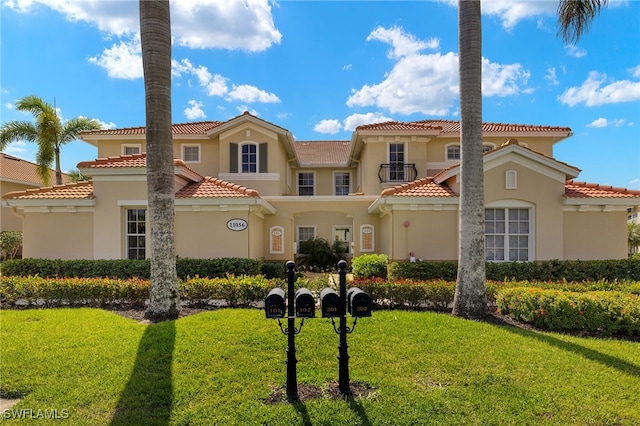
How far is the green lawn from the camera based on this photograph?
168 inches

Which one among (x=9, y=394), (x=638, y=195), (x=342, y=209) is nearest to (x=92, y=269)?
(x=9, y=394)

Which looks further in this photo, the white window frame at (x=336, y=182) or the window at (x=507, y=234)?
the white window frame at (x=336, y=182)

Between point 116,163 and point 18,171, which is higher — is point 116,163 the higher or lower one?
the lower one

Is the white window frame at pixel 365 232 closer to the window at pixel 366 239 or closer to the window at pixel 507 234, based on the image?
the window at pixel 366 239

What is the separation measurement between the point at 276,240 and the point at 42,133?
655 inches

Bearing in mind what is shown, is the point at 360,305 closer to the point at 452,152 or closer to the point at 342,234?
the point at 342,234

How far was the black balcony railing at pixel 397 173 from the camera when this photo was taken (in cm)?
1912

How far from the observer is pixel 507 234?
13117 mm

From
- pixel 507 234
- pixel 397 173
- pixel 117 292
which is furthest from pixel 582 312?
pixel 397 173

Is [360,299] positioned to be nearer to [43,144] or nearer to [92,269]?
[92,269]

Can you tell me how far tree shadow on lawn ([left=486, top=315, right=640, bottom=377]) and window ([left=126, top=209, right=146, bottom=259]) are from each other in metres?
11.5

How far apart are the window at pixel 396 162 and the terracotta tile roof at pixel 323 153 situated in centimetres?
566

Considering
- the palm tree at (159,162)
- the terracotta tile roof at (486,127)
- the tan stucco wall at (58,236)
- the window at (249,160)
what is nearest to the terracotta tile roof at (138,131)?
the window at (249,160)

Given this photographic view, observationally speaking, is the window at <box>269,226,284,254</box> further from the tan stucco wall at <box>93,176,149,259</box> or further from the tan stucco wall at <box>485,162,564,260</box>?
the tan stucco wall at <box>485,162,564,260</box>
